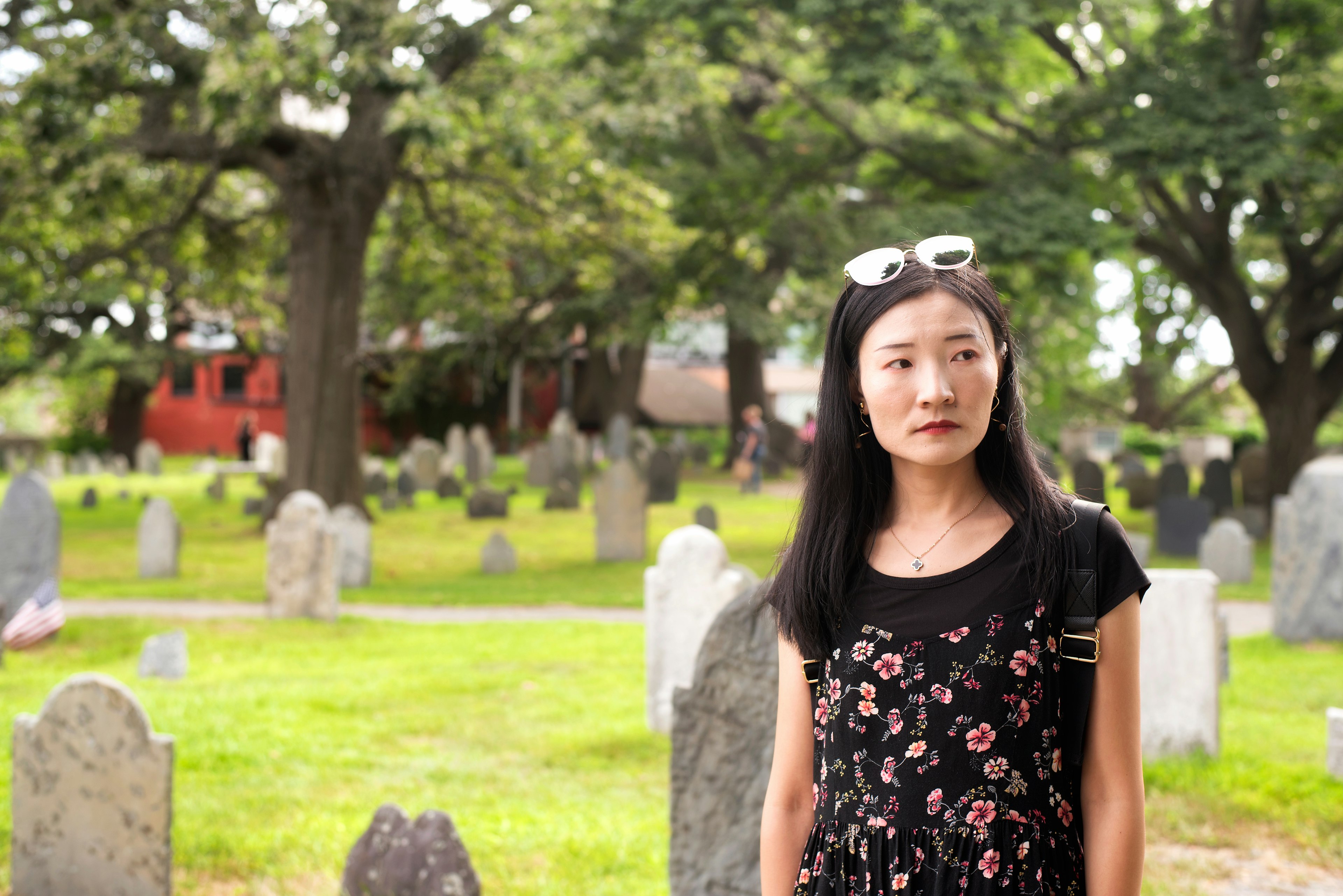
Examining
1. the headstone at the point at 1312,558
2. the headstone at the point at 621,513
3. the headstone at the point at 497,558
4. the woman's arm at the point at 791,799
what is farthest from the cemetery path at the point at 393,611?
the woman's arm at the point at 791,799

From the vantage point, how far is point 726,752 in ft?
12.9

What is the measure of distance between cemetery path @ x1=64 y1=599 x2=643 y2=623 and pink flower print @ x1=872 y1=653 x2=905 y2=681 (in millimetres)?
9720

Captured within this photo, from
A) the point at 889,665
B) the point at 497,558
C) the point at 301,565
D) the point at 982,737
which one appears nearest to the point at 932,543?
the point at 889,665

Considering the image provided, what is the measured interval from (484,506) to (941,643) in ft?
61.1

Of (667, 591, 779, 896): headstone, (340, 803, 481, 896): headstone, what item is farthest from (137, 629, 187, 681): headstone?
(667, 591, 779, 896): headstone

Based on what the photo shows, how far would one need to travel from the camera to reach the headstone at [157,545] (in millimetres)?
14523

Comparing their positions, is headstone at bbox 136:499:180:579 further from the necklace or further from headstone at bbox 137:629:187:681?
the necklace

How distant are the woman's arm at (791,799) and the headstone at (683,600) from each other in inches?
205

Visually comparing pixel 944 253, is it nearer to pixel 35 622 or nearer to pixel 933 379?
pixel 933 379

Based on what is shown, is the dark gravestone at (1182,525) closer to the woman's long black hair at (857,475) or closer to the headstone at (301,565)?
the headstone at (301,565)

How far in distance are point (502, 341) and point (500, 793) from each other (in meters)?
22.4

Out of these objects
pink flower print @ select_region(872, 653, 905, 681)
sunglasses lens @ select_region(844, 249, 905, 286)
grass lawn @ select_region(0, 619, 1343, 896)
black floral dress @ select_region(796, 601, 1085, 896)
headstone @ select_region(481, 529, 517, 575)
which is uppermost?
sunglasses lens @ select_region(844, 249, 905, 286)

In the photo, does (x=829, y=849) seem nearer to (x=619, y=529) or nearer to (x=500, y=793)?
(x=500, y=793)

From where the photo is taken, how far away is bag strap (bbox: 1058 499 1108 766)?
2.00m
